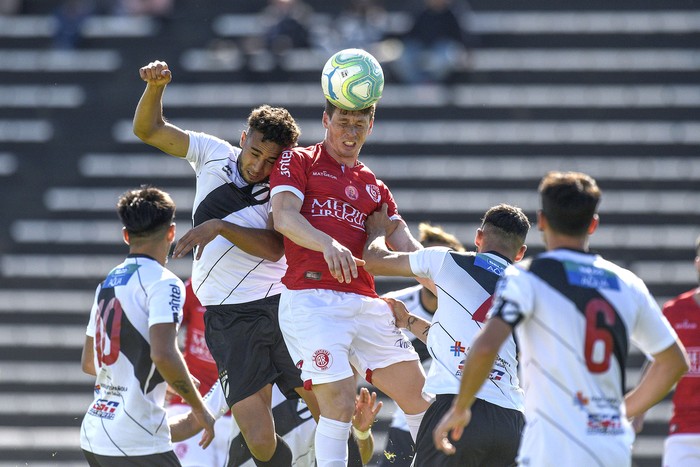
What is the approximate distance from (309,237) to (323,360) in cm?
67

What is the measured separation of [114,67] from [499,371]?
37.9ft

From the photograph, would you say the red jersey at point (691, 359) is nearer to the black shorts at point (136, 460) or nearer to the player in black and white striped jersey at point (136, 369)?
the player in black and white striped jersey at point (136, 369)

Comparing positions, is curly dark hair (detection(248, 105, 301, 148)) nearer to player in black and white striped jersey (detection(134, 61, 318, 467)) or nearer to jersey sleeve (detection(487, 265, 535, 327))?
player in black and white striped jersey (detection(134, 61, 318, 467))

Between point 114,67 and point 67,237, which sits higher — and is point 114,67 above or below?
above

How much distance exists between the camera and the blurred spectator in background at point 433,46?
576 inches

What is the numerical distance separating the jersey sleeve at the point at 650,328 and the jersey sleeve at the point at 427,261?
1404 mm

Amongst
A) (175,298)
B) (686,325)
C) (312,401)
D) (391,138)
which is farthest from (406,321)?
(391,138)

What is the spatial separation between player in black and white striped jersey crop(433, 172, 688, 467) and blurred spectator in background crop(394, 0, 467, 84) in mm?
10339

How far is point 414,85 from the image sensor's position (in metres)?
15.2

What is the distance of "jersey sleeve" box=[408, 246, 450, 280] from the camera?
19.3 feet

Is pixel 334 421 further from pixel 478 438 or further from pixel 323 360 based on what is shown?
pixel 478 438

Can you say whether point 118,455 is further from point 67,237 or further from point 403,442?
point 67,237

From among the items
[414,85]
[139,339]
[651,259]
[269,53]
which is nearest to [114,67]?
[269,53]

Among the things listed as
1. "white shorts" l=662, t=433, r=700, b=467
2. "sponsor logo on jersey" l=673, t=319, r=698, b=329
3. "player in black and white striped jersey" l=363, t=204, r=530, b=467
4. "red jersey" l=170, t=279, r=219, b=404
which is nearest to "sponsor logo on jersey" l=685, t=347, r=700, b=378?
"sponsor logo on jersey" l=673, t=319, r=698, b=329
